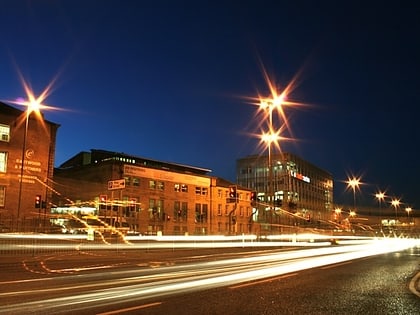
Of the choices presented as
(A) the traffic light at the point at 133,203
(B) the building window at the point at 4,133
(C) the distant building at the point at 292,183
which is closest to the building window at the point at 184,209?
(A) the traffic light at the point at 133,203

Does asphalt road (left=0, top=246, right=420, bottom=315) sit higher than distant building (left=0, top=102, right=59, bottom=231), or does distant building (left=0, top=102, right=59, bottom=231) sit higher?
distant building (left=0, top=102, right=59, bottom=231)

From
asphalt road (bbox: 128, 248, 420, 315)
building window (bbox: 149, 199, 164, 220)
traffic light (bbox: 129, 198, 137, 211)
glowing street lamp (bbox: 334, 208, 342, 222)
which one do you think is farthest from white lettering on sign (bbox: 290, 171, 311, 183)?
asphalt road (bbox: 128, 248, 420, 315)

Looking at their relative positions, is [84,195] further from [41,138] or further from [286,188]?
[286,188]

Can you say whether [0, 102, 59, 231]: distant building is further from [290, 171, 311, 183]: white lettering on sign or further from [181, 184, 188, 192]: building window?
[290, 171, 311, 183]: white lettering on sign

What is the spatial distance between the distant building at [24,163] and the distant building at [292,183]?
64781 mm

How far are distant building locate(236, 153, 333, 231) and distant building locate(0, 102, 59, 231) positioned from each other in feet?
213

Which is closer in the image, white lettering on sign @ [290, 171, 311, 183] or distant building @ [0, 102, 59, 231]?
distant building @ [0, 102, 59, 231]

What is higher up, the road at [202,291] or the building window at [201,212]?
the building window at [201,212]

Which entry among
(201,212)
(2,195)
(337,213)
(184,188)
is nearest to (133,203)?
(184,188)

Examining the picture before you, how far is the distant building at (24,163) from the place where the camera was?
152 feet

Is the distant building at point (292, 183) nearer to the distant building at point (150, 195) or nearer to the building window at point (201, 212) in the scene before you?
the distant building at point (150, 195)

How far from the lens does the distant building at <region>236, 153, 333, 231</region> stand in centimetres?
11756

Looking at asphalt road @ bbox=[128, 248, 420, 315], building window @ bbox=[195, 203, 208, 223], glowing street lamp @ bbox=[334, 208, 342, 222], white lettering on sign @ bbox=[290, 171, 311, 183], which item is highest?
white lettering on sign @ bbox=[290, 171, 311, 183]

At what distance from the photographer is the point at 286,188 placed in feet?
385
